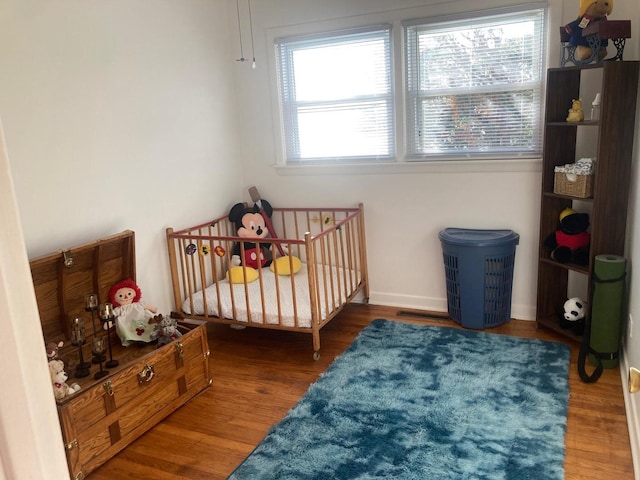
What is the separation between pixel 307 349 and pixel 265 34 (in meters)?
2.23

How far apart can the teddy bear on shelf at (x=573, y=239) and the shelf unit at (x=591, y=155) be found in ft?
0.16

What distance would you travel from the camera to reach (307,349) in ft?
10.5

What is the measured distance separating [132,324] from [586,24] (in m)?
2.81

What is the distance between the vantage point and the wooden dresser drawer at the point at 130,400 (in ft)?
6.86

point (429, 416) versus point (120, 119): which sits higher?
point (120, 119)

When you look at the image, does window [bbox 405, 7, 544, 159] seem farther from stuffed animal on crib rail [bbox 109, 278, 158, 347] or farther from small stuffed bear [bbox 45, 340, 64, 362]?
small stuffed bear [bbox 45, 340, 64, 362]

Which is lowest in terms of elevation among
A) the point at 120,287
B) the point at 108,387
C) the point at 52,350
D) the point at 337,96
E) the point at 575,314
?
the point at 575,314

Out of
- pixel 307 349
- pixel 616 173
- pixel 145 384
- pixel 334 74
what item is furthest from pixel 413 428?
pixel 334 74

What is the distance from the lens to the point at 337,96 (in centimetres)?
375

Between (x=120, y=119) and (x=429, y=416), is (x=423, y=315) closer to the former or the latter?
(x=429, y=416)

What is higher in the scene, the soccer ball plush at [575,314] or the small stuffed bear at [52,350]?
the small stuffed bear at [52,350]

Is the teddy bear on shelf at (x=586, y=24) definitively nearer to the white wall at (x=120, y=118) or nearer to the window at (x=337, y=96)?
the window at (x=337, y=96)

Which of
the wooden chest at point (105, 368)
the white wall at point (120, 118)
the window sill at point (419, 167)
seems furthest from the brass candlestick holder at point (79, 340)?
the window sill at point (419, 167)

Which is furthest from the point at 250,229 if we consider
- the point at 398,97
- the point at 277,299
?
the point at 398,97
